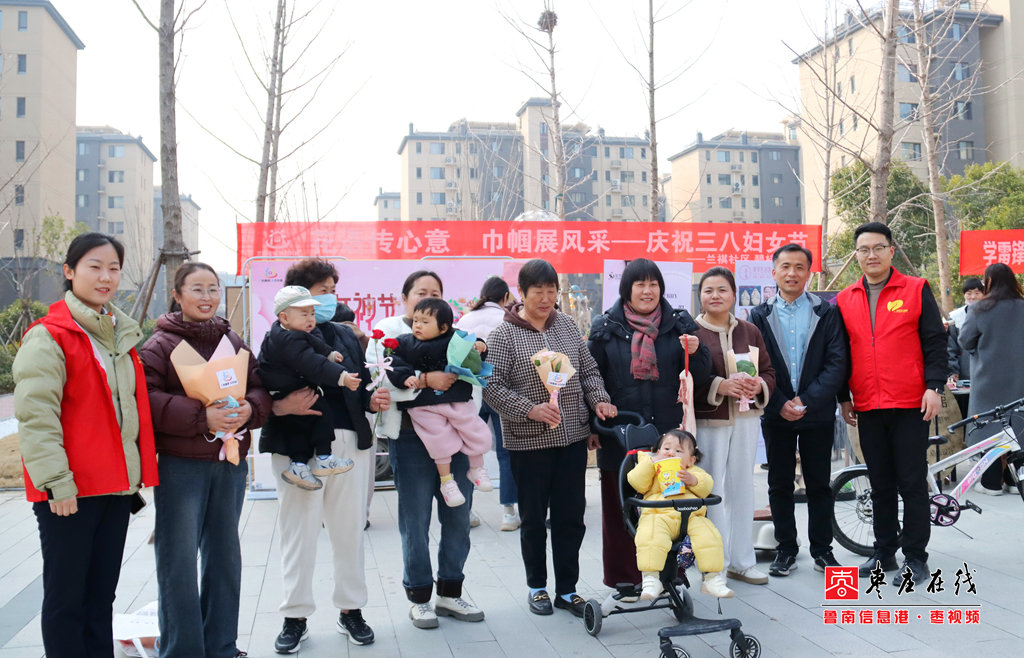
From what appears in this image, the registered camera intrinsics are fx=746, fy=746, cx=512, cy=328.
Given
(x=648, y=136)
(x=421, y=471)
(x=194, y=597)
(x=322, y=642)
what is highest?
(x=648, y=136)

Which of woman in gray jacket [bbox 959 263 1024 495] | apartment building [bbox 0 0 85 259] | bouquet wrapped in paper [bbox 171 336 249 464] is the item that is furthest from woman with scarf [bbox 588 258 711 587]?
apartment building [bbox 0 0 85 259]

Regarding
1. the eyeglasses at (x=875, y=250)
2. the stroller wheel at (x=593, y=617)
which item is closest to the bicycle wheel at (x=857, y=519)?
the eyeglasses at (x=875, y=250)

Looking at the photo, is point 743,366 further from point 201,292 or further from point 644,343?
point 201,292

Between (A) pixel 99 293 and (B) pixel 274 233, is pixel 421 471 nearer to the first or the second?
(A) pixel 99 293

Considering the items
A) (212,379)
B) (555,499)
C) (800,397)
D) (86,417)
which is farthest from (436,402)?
(800,397)

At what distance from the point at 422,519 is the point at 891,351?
8.50ft

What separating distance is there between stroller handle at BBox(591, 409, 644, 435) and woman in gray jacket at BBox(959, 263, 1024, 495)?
11.9 feet

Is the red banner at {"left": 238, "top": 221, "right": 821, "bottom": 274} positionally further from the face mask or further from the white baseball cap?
the white baseball cap

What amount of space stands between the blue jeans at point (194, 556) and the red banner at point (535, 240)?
4781 mm

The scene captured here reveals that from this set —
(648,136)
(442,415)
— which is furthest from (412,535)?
(648,136)

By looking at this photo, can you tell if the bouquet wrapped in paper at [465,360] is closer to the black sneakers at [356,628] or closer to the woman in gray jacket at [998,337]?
the black sneakers at [356,628]

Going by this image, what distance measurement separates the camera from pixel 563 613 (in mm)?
3625

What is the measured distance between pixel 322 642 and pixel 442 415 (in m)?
1.13

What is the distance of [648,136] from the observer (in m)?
9.40
